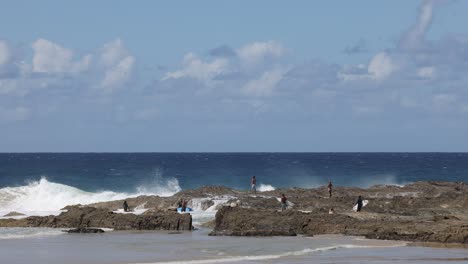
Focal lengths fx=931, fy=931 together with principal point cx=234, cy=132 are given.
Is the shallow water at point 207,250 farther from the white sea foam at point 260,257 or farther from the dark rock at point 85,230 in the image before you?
the dark rock at point 85,230

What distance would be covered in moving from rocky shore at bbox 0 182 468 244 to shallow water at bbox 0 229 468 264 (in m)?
1.43

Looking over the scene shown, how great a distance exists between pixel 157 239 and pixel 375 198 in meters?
18.1

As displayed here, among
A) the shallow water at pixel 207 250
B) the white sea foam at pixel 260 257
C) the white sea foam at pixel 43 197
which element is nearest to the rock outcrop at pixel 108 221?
the shallow water at pixel 207 250

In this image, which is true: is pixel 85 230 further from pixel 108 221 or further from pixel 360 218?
pixel 360 218

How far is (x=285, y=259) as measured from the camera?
3086 cm

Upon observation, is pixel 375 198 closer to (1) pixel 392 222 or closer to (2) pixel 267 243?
(1) pixel 392 222

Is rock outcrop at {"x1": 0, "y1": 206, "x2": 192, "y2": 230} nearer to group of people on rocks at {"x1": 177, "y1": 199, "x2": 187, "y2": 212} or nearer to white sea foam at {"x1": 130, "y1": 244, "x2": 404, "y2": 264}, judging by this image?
group of people on rocks at {"x1": 177, "y1": 199, "x2": 187, "y2": 212}

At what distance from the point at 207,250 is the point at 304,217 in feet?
Result: 25.5

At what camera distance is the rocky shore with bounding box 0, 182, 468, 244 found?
37062 millimetres

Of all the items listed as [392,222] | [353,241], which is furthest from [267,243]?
[392,222]

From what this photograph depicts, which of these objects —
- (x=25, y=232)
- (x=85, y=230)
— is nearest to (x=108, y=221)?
(x=85, y=230)

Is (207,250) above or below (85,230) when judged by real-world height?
below

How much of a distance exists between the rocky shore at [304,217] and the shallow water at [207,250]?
1.43 meters

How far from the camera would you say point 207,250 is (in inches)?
1313
